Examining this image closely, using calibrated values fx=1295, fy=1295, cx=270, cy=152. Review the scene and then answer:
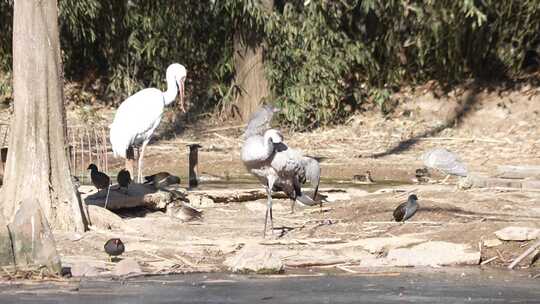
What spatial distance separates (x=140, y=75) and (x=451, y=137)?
6.42 metres

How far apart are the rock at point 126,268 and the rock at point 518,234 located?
3499 mm

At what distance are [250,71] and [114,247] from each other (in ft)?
39.9

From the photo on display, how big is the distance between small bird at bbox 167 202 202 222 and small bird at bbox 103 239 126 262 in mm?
2565

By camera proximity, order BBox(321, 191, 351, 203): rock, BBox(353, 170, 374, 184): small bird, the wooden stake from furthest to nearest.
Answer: BBox(353, 170, 374, 184): small bird < BBox(321, 191, 351, 203): rock < the wooden stake

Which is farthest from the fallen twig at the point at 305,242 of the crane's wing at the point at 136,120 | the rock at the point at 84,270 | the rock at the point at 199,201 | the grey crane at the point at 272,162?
the crane's wing at the point at 136,120

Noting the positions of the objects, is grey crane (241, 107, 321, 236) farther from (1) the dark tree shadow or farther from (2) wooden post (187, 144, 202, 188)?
(1) the dark tree shadow

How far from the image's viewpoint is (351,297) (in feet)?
32.9

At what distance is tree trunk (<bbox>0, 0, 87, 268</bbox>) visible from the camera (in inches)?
486

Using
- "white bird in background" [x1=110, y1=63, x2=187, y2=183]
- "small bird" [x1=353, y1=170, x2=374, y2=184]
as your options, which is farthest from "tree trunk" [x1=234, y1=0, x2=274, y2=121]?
"small bird" [x1=353, y1=170, x2=374, y2=184]

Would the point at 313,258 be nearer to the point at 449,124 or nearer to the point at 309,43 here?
the point at 309,43

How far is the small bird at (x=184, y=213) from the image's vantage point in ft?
47.0

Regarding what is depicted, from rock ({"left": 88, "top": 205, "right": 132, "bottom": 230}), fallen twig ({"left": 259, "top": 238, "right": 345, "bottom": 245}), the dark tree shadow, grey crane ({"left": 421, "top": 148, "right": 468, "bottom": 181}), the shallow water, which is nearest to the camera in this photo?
the shallow water

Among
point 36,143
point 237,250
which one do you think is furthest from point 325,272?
point 36,143

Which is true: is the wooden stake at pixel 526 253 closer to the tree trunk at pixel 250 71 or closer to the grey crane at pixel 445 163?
the grey crane at pixel 445 163
